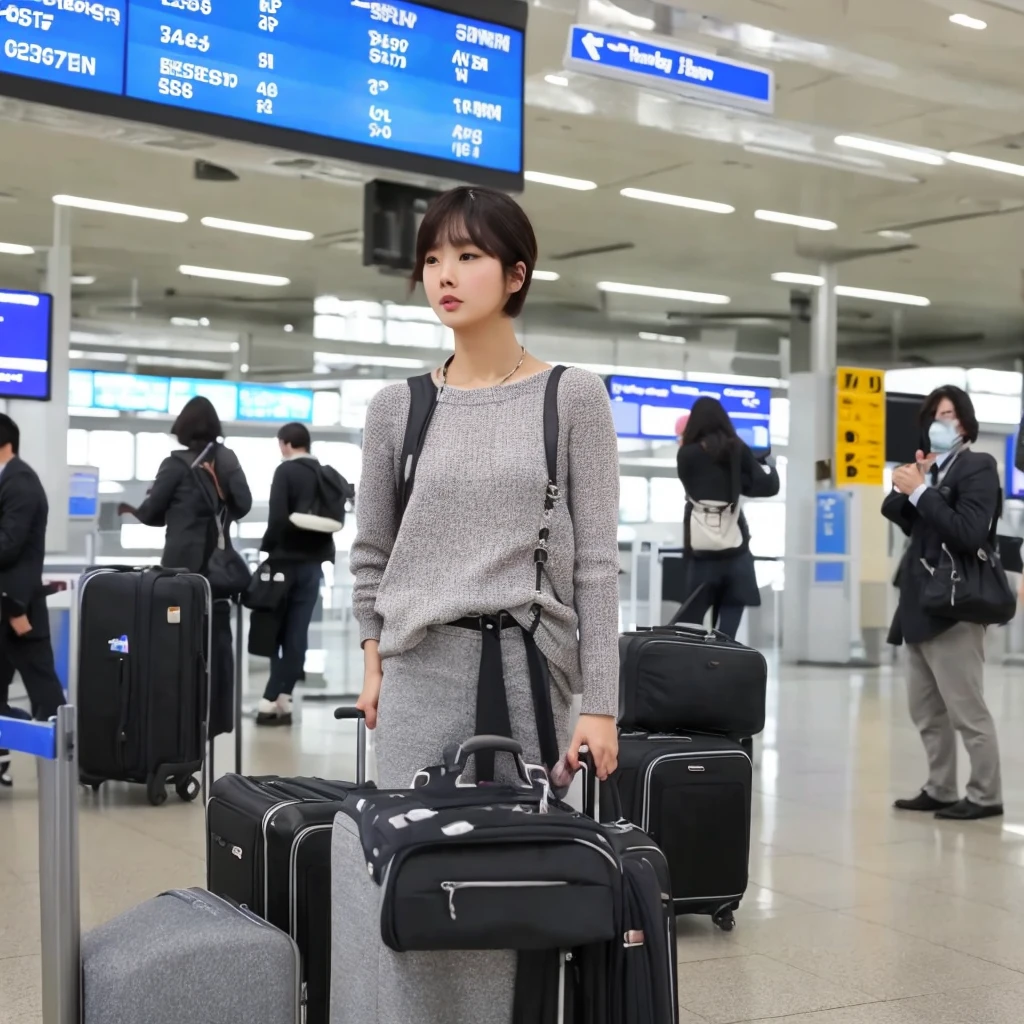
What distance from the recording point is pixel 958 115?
32.5 feet

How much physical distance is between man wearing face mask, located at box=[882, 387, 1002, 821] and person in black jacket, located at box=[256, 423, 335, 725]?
3.44m

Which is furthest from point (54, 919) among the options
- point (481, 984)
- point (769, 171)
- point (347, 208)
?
point (347, 208)

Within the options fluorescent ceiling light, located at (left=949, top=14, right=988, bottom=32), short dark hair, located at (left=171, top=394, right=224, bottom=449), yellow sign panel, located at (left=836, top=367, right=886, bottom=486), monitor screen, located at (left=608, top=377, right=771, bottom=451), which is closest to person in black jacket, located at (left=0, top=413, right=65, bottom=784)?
short dark hair, located at (left=171, top=394, right=224, bottom=449)

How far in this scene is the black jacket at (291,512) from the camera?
8227 mm

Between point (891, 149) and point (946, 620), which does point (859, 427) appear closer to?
point (891, 149)

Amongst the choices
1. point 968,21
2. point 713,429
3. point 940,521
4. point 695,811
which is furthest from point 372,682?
point 968,21

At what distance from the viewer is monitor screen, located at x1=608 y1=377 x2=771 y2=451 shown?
55.8 ft

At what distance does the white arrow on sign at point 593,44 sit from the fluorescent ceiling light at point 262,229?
24.8 feet

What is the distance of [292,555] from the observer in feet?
27.6

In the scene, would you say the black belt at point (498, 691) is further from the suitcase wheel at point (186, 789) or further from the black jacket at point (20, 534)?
the black jacket at point (20, 534)

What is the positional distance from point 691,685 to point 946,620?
1.99 metres

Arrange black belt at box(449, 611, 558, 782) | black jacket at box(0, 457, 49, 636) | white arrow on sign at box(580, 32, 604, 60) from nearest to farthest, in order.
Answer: black belt at box(449, 611, 558, 782)
black jacket at box(0, 457, 49, 636)
white arrow on sign at box(580, 32, 604, 60)

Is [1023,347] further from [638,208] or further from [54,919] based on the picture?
[54,919]

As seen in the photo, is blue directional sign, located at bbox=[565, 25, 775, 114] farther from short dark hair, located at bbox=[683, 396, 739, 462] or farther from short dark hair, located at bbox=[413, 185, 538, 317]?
short dark hair, located at bbox=[413, 185, 538, 317]
